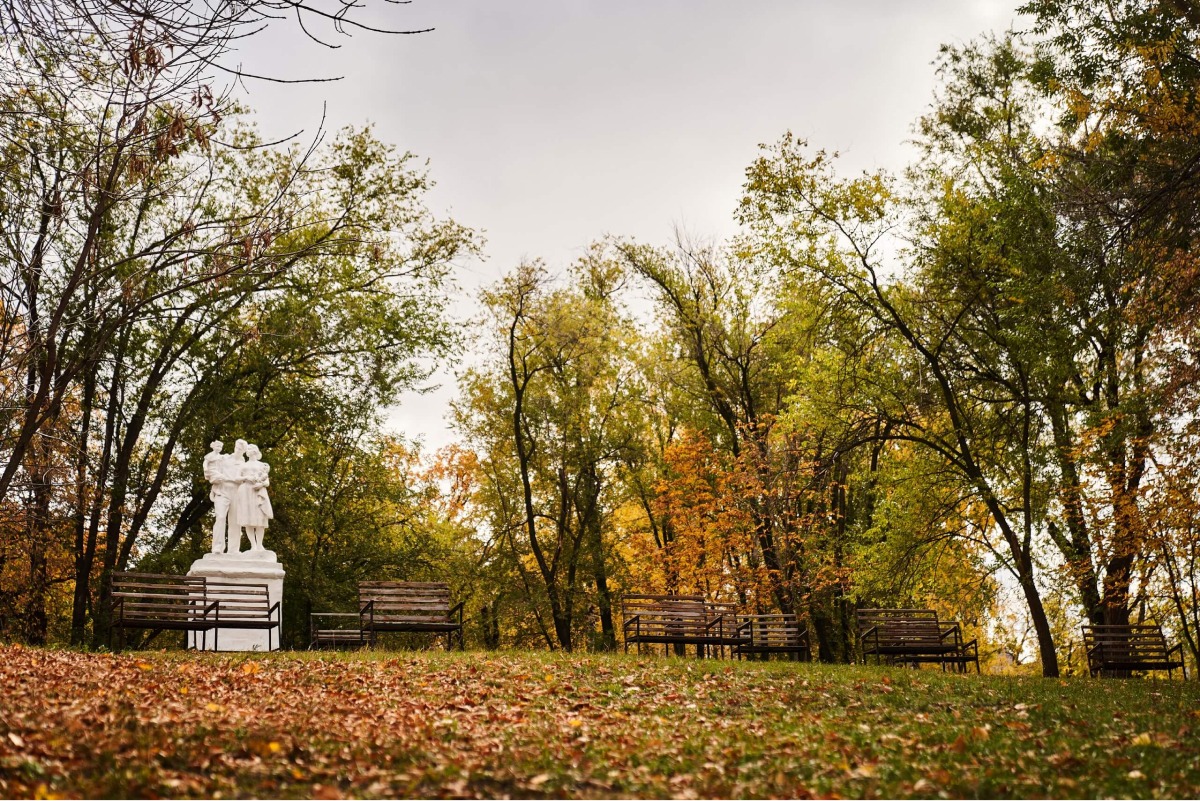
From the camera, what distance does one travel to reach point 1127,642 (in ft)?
63.1

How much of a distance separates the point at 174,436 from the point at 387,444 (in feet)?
19.8

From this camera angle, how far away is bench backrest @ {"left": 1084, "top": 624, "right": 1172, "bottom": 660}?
749 inches

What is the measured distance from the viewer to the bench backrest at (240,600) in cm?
1507

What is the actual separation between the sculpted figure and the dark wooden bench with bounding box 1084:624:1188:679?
15341 millimetres

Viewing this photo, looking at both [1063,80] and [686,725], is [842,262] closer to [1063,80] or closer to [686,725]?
[1063,80]

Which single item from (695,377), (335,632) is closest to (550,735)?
(335,632)

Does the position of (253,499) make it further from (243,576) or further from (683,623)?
(683,623)

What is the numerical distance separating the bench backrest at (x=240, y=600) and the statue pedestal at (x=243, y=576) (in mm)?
225

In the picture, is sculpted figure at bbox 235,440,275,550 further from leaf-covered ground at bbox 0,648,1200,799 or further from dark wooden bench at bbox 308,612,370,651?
leaf-covered ground at bbox 0,648,1200,799

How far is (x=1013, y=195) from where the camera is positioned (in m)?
17.2

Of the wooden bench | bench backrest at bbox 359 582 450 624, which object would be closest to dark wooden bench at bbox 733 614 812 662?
the wooden bench

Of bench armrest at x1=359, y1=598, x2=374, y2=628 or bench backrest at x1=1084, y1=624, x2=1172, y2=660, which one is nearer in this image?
bench armrest at x1=359, y1=598, x2=374, y2=628

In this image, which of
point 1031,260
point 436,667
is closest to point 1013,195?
point 1031,260

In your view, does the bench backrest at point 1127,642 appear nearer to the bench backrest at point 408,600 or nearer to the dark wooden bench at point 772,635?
the dark wooden bench at point 772,635
